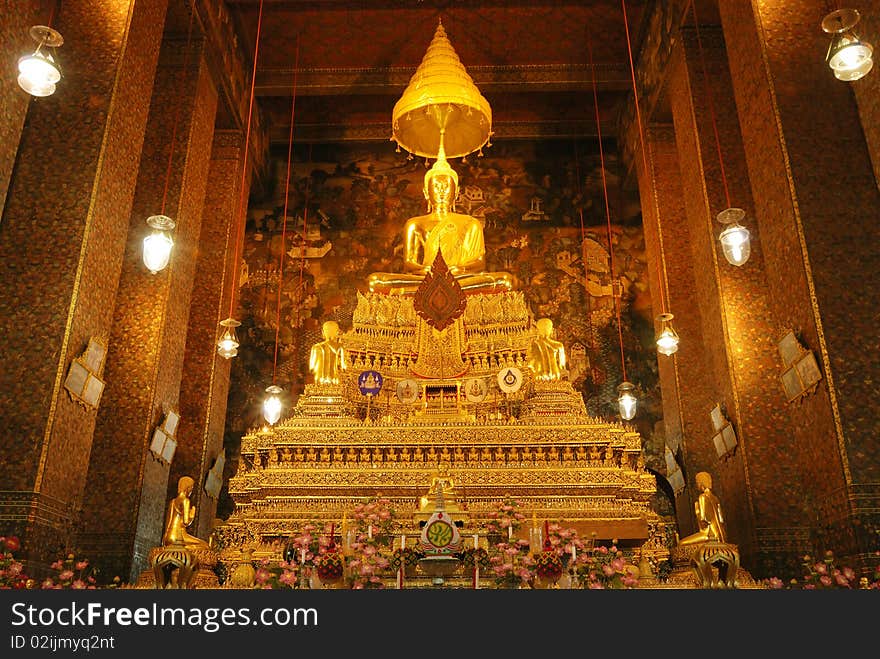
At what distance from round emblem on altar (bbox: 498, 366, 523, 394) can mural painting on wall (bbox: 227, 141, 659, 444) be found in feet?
13.4

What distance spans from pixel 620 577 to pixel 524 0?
8.66 m

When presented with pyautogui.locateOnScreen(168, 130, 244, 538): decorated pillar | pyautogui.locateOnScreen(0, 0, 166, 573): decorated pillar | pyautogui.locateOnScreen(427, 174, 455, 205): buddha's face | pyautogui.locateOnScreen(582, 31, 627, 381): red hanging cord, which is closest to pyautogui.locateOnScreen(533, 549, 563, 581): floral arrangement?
pyautogui.locateOnScreen(0, 0, 166, 573): decorated pillar

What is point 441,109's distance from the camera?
9.22 meters

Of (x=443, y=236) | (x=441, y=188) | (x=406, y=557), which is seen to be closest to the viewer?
(x=406, y=557)

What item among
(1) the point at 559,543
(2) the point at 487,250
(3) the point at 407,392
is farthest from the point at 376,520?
(2) the point at 487,250

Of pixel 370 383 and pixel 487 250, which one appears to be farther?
pixel 487 250

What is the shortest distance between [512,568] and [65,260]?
→ 3445 mm

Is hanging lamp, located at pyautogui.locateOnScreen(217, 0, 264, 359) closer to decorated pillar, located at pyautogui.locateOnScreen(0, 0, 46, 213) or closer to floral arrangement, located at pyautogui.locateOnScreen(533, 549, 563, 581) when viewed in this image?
decorated pillar, located at pyautogui.locateOnScreen(0, 0, 46, 213)

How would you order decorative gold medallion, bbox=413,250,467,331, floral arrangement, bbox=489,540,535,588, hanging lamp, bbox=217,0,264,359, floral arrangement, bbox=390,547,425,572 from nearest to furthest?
floral arrangement, bbox=489,540,535,588 → floral arrangement, bbox=390,547,425,572 → hanging lamp, bbox=217,0,264,359 → decorative gold medallion, bbox=413,250,467,331

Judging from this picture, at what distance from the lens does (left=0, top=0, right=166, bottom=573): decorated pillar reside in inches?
175

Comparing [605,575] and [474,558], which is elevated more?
[474,558]

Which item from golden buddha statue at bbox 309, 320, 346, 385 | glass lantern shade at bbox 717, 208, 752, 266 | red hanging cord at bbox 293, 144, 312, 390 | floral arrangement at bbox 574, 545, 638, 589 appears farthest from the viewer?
red hanging cord at bbox 293, 144, 312, 390

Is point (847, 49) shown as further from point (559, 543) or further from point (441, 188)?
point (441, 188)

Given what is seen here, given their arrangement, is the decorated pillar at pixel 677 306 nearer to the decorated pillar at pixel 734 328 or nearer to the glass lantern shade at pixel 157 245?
the decorated pillar at pixel 734 328
